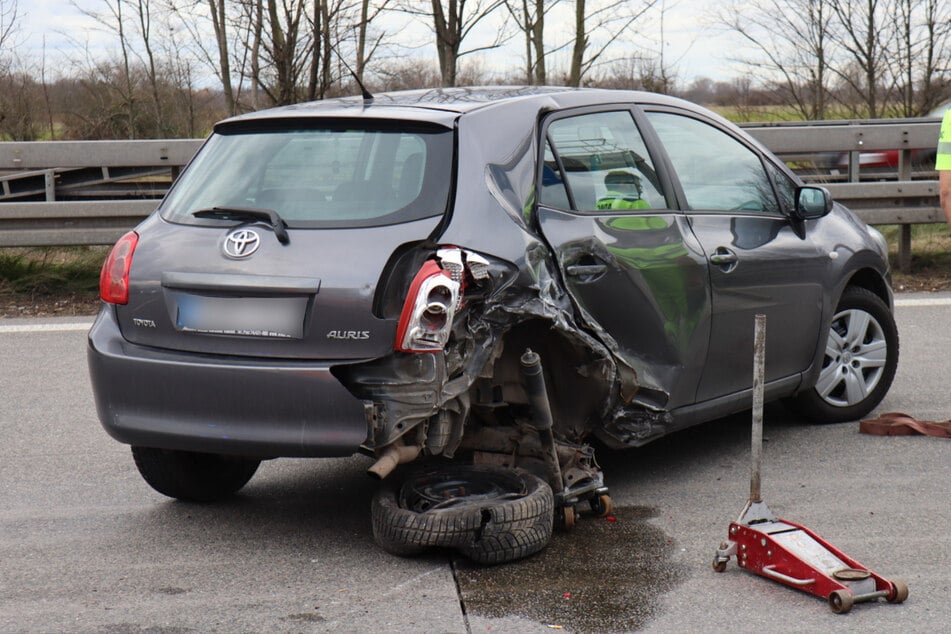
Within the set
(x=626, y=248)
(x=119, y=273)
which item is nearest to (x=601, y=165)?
(x=626, y=248)

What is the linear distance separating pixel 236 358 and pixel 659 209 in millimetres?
1882

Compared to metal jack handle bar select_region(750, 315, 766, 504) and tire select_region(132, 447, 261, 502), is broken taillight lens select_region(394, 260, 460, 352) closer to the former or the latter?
metal jack handle bar select_region(750, 315, 766, 504)

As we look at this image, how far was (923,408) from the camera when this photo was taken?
245 inches

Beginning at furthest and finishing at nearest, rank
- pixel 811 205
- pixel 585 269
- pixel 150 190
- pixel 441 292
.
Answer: pixel 150 190, pixel 811 205, pixel 585 269, pixel 441 292

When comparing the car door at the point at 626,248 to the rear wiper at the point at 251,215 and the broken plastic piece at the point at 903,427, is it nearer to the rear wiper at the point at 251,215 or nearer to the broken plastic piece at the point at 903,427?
the rear wiper at the point at 251,215

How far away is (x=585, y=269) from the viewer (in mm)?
4445

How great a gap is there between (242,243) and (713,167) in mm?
2260

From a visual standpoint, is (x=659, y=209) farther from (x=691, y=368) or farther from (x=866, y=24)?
(x=866, y=24)

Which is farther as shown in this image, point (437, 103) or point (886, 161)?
point (886, 161)

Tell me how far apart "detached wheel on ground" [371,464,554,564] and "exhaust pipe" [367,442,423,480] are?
0.78ft

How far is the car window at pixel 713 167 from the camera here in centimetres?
512

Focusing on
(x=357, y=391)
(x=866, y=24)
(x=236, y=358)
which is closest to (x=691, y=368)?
(x=357, y=391)

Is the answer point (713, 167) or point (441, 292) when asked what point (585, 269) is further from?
point (713, 167)

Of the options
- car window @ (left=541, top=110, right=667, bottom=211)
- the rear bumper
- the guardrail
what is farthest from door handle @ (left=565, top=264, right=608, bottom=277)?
the guardrail
